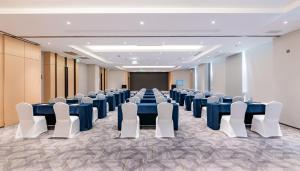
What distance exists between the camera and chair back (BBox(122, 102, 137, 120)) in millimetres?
6207

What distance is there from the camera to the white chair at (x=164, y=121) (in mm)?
6246

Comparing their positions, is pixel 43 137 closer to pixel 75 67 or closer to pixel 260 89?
pixel 260 89

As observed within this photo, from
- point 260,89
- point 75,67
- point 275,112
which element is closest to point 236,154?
point 275,112

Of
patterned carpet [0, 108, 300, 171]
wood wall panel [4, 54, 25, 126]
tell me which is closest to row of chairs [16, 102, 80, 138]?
patterned carpet [0, 108, 300, 171]

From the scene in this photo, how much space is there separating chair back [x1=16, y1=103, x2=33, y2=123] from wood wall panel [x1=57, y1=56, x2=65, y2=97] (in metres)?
7.23

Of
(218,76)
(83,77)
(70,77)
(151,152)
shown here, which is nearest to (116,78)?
(83,77)

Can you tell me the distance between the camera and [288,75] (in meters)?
7.90

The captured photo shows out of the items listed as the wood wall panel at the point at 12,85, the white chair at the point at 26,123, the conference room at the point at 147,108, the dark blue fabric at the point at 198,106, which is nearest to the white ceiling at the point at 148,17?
the conference room at the point at 147,108

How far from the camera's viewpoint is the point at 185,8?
575 cm

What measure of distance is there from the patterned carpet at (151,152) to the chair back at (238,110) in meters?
0.58

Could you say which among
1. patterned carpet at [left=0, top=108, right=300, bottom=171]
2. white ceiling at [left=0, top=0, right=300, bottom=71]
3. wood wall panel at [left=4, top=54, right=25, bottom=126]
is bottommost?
patterned carpet at [left=0, top=108, right=300, bottom=171]

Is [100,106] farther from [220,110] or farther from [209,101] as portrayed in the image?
[220,110]

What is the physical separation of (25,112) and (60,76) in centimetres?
785

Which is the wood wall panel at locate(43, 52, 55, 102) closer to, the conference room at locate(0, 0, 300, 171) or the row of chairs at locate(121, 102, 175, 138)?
the conference room at locate(0, 0, 300, 171)
